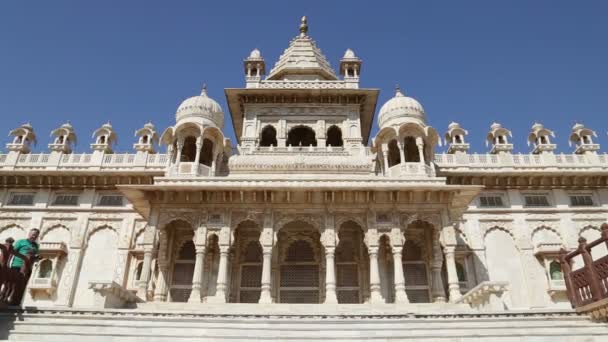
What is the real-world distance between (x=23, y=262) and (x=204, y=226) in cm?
643

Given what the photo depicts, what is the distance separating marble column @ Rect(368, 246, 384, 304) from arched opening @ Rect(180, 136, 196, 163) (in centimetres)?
1004

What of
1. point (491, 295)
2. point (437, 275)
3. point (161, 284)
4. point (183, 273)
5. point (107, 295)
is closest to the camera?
point (491, 295)

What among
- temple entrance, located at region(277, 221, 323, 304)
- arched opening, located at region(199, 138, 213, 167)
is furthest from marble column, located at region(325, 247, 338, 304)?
arched opening, located at region(199, 138, 213, 167)

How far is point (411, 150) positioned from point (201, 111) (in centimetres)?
982

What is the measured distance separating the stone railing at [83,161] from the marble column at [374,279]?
12.0 meters

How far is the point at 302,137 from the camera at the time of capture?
A: 2436 centimetres

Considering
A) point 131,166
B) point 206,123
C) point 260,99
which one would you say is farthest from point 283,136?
point 131,166

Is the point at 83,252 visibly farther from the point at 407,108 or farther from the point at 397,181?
the point at 407,108

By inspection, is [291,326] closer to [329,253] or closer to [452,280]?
[329,253]

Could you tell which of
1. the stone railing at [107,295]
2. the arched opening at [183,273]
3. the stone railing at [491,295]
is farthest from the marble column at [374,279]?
the stone railing at [107,295]

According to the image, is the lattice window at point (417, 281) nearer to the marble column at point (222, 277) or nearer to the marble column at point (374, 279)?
the marble column at point (374, 279)

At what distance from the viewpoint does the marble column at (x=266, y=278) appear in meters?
14.7

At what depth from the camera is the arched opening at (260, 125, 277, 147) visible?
2375cm

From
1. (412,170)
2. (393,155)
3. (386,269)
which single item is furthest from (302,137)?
(386,269)
